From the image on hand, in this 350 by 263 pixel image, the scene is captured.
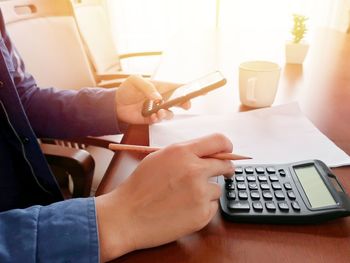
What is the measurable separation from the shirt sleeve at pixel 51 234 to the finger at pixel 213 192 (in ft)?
0.43

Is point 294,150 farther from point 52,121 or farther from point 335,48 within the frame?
point 335,48

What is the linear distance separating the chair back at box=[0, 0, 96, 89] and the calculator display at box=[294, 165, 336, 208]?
84 cm

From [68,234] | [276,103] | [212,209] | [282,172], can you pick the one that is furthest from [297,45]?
[68,234]

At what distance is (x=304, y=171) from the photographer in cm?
39

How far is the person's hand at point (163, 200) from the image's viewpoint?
0.31 meters

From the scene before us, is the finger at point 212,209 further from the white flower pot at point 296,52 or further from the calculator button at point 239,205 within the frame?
the white flower pot at point 296,52

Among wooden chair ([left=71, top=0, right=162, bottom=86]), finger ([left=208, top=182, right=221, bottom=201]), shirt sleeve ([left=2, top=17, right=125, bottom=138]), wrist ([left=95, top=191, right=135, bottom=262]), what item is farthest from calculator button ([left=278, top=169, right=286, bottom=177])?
wooden chair ([left=71, top=0, right=162, bottom=86])

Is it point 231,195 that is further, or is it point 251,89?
point 251,89

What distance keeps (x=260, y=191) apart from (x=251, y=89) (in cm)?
31

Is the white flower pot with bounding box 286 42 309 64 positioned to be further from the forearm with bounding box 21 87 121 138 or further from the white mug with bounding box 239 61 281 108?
the forearm with bounding box 21 87 121 138

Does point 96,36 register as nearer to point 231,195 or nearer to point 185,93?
point 185,93

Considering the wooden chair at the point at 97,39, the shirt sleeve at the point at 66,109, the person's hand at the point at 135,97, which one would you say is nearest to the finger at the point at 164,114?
the person's hand at the point at 135,97

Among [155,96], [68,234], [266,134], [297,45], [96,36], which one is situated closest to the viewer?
[68,234]

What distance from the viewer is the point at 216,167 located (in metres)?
0.35
